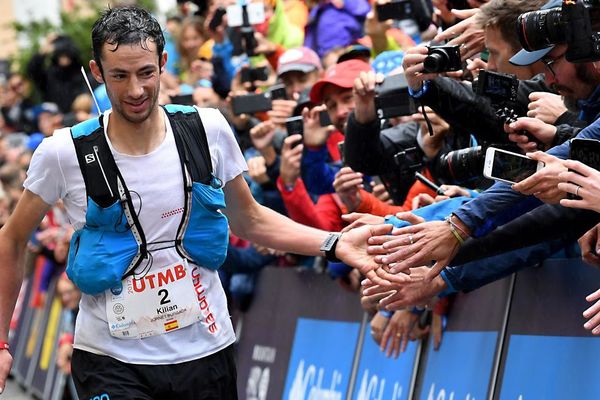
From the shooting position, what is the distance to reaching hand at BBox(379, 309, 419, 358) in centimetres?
780

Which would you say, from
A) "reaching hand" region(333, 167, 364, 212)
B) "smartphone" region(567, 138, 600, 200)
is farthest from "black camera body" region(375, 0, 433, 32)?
"smartphone" region(567, 138, 600, 200)

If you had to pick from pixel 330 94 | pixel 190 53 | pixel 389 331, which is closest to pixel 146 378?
pixel 389 331

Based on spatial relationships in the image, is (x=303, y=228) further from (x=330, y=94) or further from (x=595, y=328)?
(x=330, y=94)

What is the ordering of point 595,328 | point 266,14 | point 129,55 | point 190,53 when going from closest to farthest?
1. point 595,328
2. point 129,55
3. point 266,14
4. point 190,53

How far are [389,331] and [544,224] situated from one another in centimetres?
182

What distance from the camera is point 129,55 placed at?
595 cm

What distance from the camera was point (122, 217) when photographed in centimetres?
604

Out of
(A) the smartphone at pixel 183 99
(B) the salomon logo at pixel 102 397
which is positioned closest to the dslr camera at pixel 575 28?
(B) the salomon logo at pixel 102 397

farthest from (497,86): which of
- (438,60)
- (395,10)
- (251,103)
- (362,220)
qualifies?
(251,103)

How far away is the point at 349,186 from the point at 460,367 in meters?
1.35

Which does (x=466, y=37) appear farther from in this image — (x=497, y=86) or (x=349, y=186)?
(x=349, y=186)

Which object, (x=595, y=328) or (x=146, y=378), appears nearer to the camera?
(x=595, y=328)

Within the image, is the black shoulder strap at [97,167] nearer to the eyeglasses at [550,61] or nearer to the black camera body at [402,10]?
the eyeglasses at [550,61]

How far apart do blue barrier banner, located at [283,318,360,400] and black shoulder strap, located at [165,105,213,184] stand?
9.70 feet
